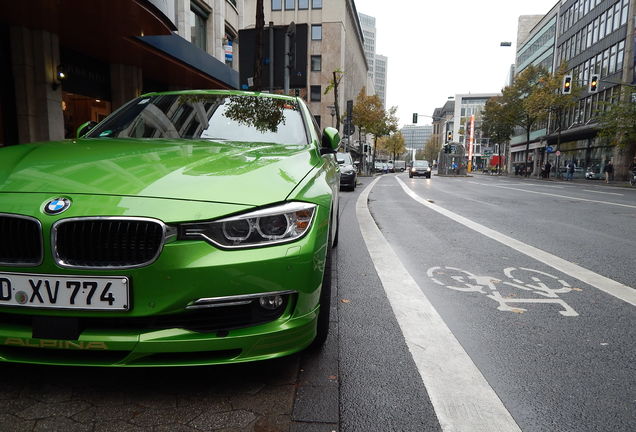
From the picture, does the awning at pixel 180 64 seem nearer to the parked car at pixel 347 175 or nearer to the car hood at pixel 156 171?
the parked car at pixel 347 175

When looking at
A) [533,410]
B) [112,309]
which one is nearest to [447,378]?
[533,410]

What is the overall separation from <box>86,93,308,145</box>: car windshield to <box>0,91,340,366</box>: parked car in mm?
1193

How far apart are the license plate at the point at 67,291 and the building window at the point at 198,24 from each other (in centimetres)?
1649

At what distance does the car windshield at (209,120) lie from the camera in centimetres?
315

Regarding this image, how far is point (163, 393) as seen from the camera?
1829 mm

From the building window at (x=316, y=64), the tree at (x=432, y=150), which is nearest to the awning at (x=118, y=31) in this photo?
the building window at (x=316, y=64)

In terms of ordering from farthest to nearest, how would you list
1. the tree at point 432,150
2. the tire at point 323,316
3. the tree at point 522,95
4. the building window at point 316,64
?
Answer: the tree at point 432,150, the tree at point 522,95, the building window at point 316,64, the tire at point 323,316

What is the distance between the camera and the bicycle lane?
1.82 m

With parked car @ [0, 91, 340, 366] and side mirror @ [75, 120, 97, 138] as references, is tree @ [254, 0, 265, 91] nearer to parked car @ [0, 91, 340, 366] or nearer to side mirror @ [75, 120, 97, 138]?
side mirror @ [75, 120, 97, 138]

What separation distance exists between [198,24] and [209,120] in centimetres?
1601

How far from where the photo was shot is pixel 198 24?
56.5 feet

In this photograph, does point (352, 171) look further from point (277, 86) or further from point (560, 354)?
point (560, 354)

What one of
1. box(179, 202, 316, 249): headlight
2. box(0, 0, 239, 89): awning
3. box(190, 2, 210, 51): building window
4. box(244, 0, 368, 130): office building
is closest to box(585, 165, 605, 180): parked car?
box(244, 0, 368, 130): office building

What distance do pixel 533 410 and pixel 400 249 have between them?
3399mm
